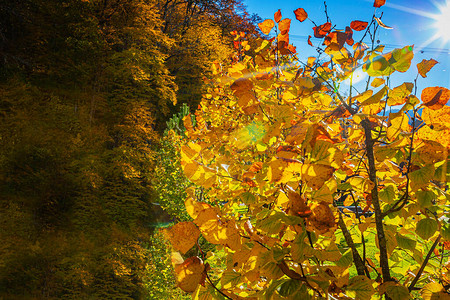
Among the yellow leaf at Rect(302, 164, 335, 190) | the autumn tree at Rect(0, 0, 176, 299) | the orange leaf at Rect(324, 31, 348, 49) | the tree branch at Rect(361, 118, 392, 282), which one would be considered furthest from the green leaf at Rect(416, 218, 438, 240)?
the autumn tree at Rect(0, 0, 176, 299)

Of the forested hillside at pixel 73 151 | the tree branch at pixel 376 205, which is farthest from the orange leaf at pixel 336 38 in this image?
the forested hillside at pixel 73 151

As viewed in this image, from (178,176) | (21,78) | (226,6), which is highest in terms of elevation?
(226,6)

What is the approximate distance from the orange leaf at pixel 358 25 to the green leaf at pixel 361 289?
2.17ft

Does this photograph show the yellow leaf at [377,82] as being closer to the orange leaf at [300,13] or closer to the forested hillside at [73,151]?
the orange leaf at [300,13]

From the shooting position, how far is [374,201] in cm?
84

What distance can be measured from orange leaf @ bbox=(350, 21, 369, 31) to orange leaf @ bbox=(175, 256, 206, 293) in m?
0.77

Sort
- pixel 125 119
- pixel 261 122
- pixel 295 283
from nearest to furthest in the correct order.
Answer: pixel 295 283, pixel 261 122, pixel 125 119

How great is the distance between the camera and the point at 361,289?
655 millimetres

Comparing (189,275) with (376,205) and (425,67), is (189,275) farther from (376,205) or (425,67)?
(425,67)

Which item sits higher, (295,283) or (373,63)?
(373,63)

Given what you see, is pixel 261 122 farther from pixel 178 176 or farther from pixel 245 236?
pixel 178 176

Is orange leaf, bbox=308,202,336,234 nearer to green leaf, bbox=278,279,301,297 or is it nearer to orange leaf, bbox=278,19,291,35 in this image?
green leaf, bbox=278,279,301,297

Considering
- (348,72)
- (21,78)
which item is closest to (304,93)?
(348,72)

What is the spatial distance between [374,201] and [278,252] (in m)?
0.40
